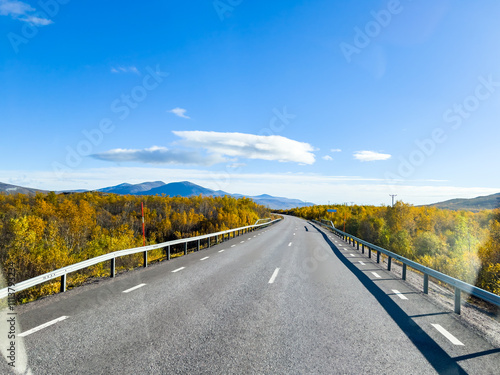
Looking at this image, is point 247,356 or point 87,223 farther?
point 87,223

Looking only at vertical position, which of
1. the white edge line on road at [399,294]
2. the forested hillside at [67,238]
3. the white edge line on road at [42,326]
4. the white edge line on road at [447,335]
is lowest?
the forested hillside at [67,238]

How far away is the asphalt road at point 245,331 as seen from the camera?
3.53 metres

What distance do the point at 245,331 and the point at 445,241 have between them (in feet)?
111

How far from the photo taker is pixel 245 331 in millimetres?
4602

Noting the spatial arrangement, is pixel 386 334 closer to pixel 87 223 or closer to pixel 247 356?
pixel 247 356

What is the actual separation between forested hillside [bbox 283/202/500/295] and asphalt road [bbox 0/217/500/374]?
24.4 feet

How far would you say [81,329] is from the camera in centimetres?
462

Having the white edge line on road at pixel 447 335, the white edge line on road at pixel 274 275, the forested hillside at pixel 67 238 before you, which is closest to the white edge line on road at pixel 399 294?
the white edge line on road at pixel 447 335

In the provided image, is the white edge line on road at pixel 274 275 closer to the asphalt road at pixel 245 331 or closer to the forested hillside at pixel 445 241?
the asphalt road at pixel 245 331

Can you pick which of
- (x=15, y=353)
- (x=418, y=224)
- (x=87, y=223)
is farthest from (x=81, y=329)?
(x=418, y=224)

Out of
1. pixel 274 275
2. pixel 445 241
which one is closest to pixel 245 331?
pixel 274 275

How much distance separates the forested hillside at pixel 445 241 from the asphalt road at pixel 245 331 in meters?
7.43

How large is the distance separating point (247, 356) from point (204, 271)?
615 cm

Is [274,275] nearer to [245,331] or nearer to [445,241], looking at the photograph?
[245,331]
